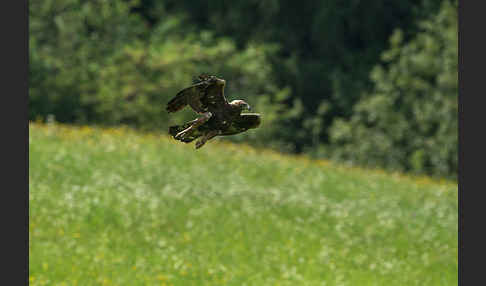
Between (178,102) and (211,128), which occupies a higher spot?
(178,102)

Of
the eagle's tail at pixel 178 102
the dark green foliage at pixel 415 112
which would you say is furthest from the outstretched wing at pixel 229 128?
the dark green foliage at pixel 415 112

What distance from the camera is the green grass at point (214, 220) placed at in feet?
35.6

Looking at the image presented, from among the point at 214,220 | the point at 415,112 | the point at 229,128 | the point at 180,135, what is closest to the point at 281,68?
the point at 415,112

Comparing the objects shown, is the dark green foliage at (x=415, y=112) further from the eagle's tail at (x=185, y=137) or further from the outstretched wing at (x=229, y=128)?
the eagle's tail at (x=185, y=137)

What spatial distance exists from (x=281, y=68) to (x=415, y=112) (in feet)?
17.8

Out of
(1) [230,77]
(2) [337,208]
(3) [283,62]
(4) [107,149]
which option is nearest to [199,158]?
(4) [107,149]

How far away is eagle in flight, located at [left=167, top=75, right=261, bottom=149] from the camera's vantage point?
500cm

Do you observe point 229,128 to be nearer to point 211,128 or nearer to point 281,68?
point 211,128

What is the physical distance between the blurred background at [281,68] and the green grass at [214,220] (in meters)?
A: 5.83

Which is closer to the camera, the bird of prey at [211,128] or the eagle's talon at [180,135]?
the eagle's talon at [180,135]

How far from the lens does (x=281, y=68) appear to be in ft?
93.1

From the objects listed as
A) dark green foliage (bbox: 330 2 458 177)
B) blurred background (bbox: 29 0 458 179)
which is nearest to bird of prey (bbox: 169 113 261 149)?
blurred background (bbox: 29 0 458 179)

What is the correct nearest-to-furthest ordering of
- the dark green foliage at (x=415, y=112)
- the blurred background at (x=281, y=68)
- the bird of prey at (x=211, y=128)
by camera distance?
the bird of prey at (x=211, y=128) < the blurred background at (x=281, y=68) < the dark green foliage at (x=415, y=112)

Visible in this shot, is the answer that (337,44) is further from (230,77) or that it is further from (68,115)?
(68,115)
